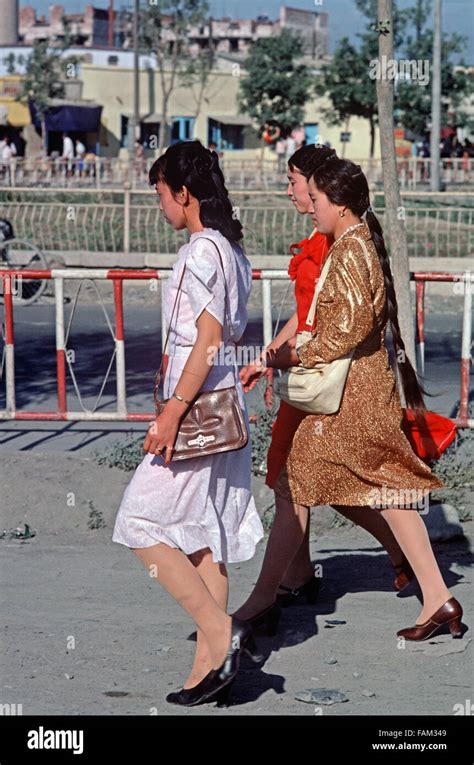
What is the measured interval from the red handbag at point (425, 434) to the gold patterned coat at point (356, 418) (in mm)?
121

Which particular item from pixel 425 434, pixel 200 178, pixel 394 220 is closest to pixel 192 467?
pixel 200 178

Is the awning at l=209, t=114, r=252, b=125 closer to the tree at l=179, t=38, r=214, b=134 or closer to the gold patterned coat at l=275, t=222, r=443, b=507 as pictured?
the tree at l=179, t=38, r=214, b=134

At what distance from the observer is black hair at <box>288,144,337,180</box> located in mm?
4746

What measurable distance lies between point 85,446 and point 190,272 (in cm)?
396

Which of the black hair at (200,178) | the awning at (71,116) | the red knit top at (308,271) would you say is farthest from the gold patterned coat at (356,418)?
the awning at (71,116)

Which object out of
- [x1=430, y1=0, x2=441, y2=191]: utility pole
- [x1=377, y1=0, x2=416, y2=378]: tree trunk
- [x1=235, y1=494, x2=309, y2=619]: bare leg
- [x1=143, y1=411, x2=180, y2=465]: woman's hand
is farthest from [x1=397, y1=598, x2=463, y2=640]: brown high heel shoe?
[x1=430, y1=0, x2=441, y2=191]: utility pole

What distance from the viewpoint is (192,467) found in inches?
159

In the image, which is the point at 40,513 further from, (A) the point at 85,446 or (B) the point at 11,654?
(B) the point at 11,654

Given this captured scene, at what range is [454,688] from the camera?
4.29m

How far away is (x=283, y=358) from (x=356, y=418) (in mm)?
339

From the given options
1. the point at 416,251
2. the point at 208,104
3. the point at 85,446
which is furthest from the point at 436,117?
the point at 208,104

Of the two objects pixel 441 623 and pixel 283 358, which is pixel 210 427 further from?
pixel 441 623

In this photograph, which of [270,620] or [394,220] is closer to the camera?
[270,620]

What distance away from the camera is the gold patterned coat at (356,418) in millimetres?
4473
